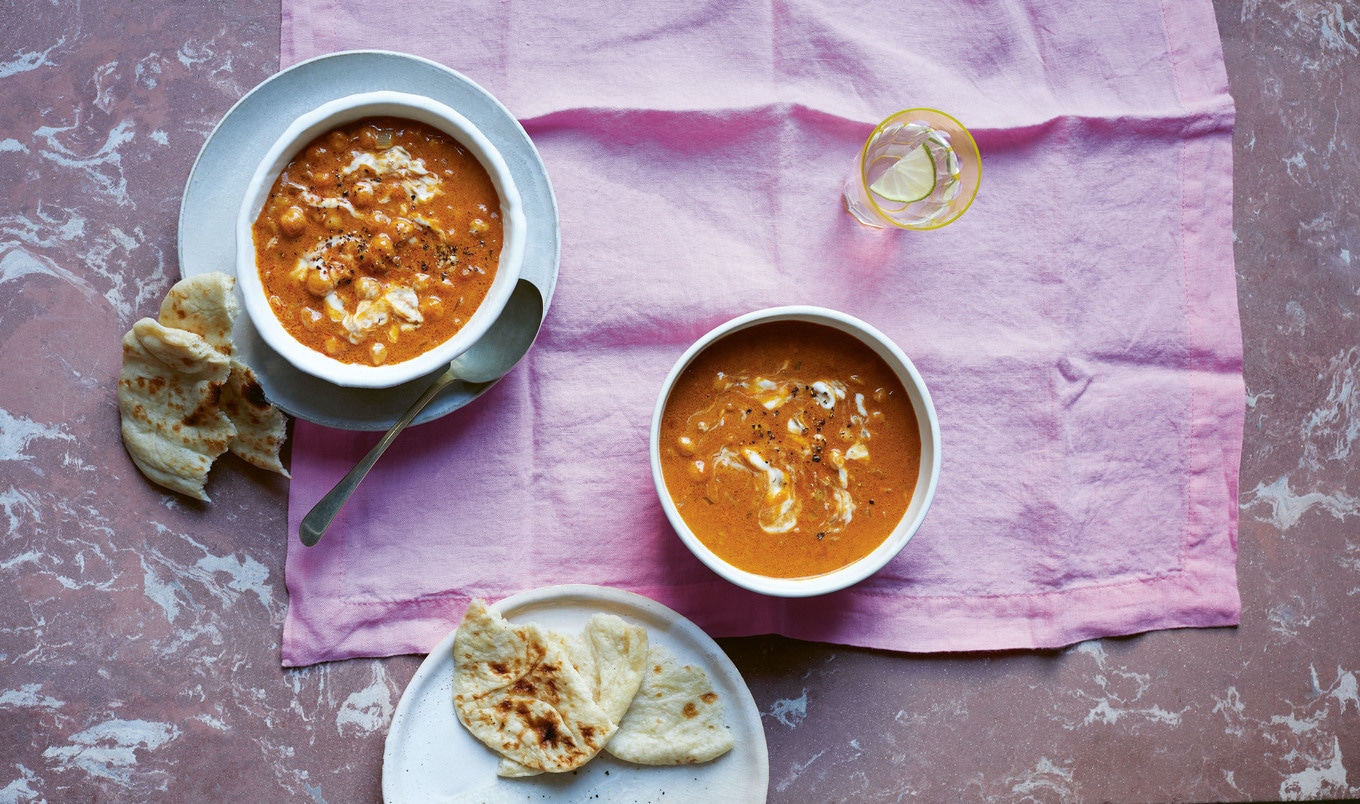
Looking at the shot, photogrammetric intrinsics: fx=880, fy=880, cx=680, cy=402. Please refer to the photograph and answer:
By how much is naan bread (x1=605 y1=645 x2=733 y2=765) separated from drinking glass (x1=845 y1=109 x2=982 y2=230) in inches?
49.4

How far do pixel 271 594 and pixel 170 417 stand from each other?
20.1 inches

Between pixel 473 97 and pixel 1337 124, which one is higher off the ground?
pixel 1337 124

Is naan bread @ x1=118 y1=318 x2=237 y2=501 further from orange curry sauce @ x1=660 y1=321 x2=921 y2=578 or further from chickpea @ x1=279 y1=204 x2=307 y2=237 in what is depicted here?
orange curry sauce @ x1=660 y1=321 x2=921 y2=578

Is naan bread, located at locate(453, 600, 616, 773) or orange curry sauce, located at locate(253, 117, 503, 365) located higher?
orange curry sauce, located at locate(253, 117, 503, 365)

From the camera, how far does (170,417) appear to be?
2.15 metres

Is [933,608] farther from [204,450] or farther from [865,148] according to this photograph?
[204,450]

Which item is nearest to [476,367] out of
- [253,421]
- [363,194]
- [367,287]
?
[367,287]

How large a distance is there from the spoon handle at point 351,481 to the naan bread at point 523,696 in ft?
1.33

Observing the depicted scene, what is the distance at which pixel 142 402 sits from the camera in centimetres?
216

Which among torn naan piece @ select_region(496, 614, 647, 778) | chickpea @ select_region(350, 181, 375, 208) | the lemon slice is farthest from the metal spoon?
the lemon slice

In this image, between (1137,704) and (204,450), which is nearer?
(204,450)

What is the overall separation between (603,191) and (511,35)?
1.55 ft

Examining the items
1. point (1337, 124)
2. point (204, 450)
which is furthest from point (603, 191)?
point (1337, 124)

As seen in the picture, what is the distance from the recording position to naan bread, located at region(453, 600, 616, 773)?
210 cm
